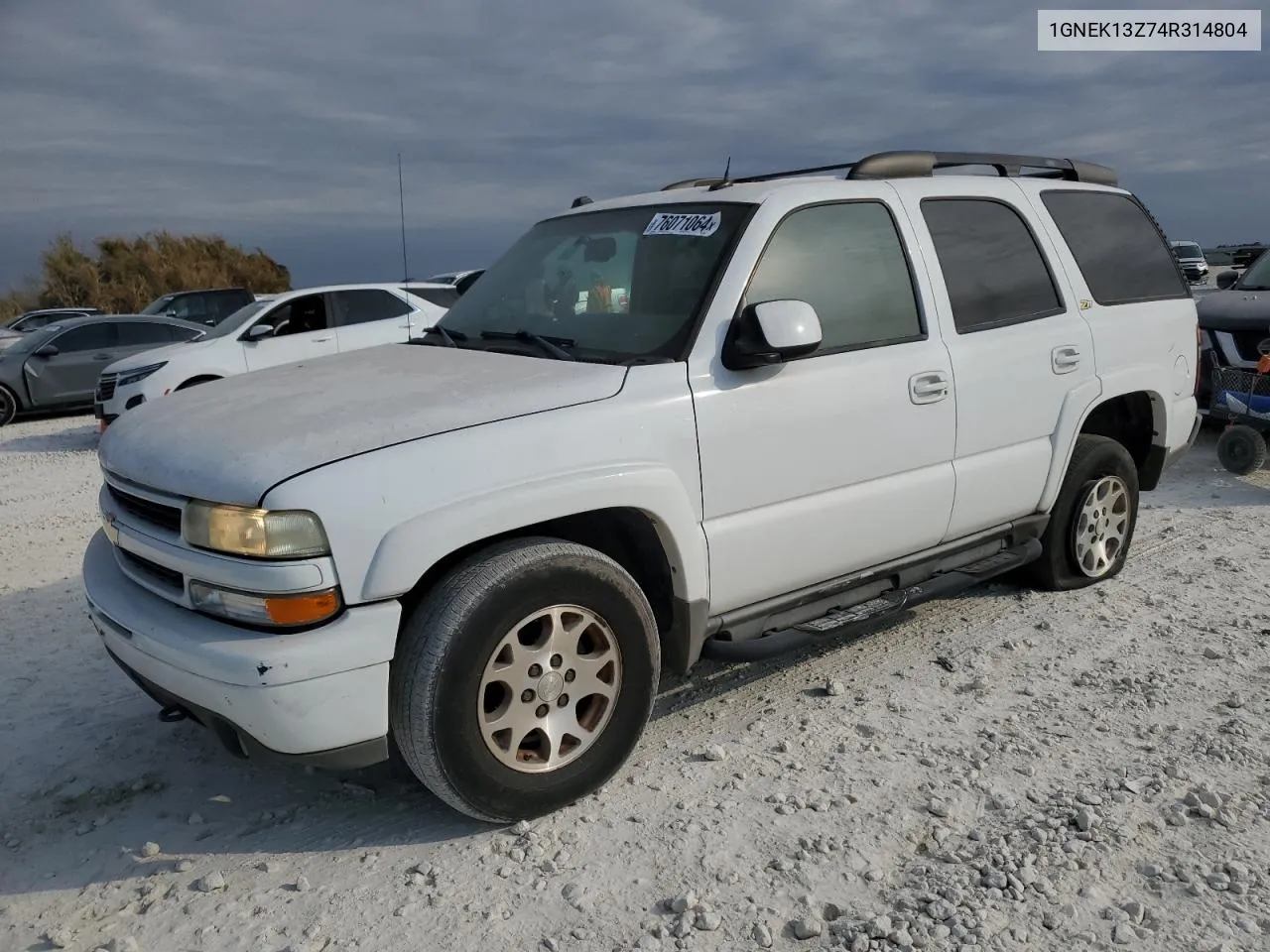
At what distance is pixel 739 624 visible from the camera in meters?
3.58

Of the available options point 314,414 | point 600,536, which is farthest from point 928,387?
point 314,414

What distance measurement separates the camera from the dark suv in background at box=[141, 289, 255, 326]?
1875 centimetres

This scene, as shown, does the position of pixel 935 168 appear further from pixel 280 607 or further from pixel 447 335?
pixel 280 607

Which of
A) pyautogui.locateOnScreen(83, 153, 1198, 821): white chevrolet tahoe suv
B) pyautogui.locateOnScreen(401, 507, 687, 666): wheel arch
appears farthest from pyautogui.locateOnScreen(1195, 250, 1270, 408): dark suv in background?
pyautogui.locateOnScreen(401, 507, 687, 666): wheel arch

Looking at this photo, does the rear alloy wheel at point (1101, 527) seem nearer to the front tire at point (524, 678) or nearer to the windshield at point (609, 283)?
the windshield at point (609, 283)

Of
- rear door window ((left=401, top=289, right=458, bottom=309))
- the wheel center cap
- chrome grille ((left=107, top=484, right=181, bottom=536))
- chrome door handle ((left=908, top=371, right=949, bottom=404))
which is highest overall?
rear door window ((left=401, top=289, right=458, bottom=309))

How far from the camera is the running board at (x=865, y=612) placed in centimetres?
364

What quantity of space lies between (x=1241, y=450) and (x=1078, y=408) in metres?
3.75

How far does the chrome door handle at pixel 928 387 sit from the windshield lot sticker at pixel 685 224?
37.1 inches

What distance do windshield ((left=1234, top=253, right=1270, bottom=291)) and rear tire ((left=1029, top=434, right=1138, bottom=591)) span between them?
5121 mm

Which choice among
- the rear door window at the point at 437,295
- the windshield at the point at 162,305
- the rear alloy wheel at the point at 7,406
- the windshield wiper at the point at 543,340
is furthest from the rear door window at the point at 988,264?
the windshield at the point at 162,305

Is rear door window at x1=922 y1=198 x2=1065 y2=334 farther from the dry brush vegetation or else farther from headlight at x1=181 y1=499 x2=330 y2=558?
the dry brush vegetation

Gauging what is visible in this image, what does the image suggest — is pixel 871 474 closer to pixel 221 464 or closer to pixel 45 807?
pixel 221 464

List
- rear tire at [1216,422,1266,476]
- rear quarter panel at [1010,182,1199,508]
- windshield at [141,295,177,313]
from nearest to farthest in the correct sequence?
rear quarter panel at [1010,182,1199,508]
rear tire at [1216,422,1266,476]
windshield at [141,295,177,313]
